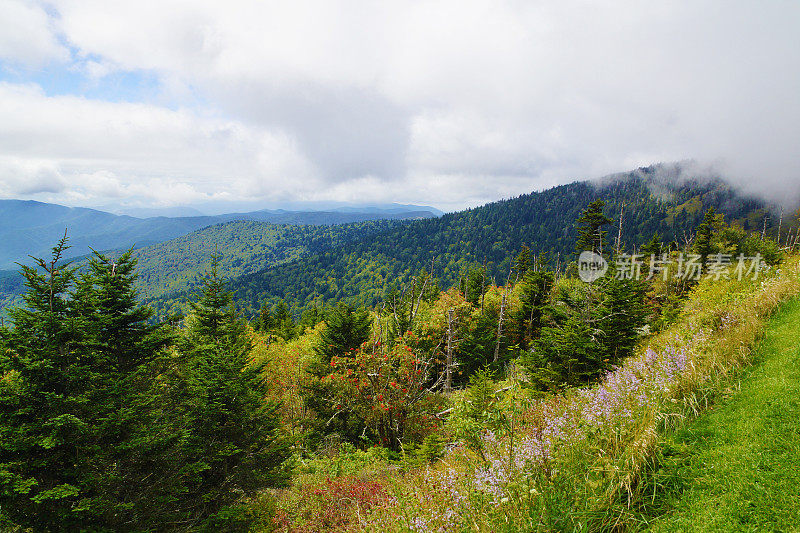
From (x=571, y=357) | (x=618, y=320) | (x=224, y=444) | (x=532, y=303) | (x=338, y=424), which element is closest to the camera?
(x=224, y=444)

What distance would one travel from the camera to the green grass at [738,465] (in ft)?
9.91

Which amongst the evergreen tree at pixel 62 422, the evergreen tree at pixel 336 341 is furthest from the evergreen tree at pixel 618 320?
the evergreen tree at pixel 62 422

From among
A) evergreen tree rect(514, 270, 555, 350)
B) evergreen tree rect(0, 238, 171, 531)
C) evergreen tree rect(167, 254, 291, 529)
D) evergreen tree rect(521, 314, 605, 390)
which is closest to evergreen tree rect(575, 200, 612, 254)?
evergreen tree rect(514, 270, 555, 350)

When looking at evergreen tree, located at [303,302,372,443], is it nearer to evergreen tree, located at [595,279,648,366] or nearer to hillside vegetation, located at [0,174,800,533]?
hillside vegetation, located at [0,174,800,533]

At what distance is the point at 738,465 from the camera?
350cm

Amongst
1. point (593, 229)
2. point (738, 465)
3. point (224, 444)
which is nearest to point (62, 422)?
point (224, 444)

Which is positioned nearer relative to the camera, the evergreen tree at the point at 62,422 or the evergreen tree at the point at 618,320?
the evergreen tree at the point at 62,422

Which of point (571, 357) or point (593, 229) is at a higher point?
point (593, 229)

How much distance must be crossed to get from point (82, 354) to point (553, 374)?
49.4 ft

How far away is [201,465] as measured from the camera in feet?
31.2

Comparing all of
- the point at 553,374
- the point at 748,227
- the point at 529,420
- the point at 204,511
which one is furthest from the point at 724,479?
the point at 748,227

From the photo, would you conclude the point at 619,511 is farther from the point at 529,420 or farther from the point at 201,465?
the point at 201,465

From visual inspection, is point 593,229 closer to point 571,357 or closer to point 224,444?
point 571,357

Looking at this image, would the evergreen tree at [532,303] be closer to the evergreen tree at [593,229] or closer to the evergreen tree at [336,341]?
the evergreen tree at [593,229]
